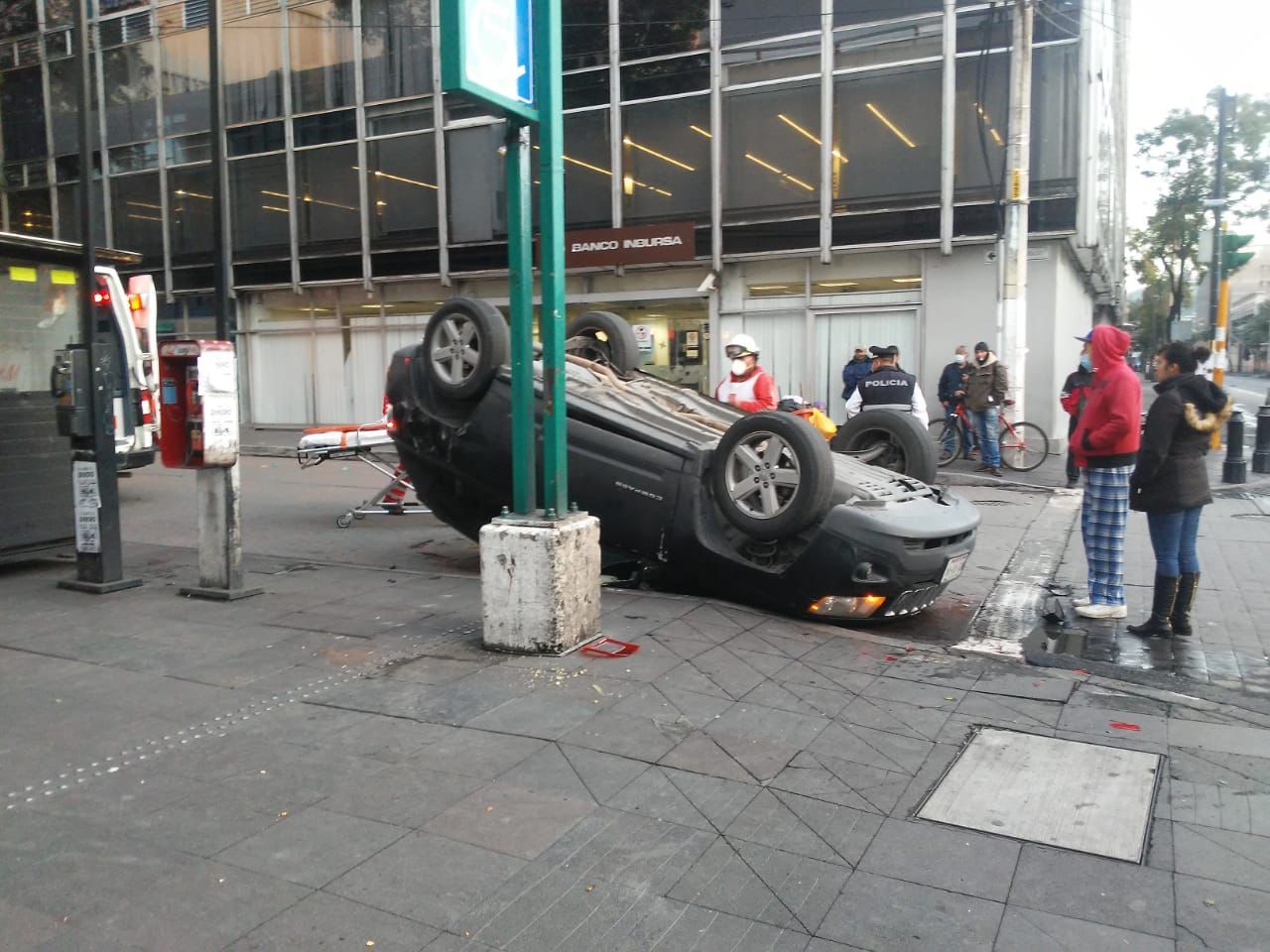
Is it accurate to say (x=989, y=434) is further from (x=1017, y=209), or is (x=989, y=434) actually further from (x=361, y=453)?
(x=361, y=453)

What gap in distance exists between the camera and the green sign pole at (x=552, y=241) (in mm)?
5285

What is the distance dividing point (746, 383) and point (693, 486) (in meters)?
2.92

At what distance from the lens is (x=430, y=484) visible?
755 cm

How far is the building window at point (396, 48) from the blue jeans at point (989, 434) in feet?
44.3

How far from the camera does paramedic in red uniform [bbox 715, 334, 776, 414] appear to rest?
884 cm

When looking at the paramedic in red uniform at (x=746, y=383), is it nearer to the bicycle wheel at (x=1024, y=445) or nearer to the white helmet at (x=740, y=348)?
the white helmet at (x=740, y=348)

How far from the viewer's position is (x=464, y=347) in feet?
22.7

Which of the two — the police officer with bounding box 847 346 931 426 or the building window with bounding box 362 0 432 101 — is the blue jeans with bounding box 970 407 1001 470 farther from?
the building window with bounding box 362 0 432 101

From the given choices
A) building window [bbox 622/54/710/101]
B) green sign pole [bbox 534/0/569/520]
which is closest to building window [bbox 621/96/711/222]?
building window [bbox 622/54/710/101]

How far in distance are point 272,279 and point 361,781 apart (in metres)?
21.7

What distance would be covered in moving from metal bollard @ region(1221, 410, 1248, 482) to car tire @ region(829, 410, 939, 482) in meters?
8.64

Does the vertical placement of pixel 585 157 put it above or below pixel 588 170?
above

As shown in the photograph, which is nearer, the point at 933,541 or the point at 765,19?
the point at 933,541

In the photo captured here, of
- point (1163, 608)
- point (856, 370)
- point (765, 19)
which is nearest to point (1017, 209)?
point (856, 370)
